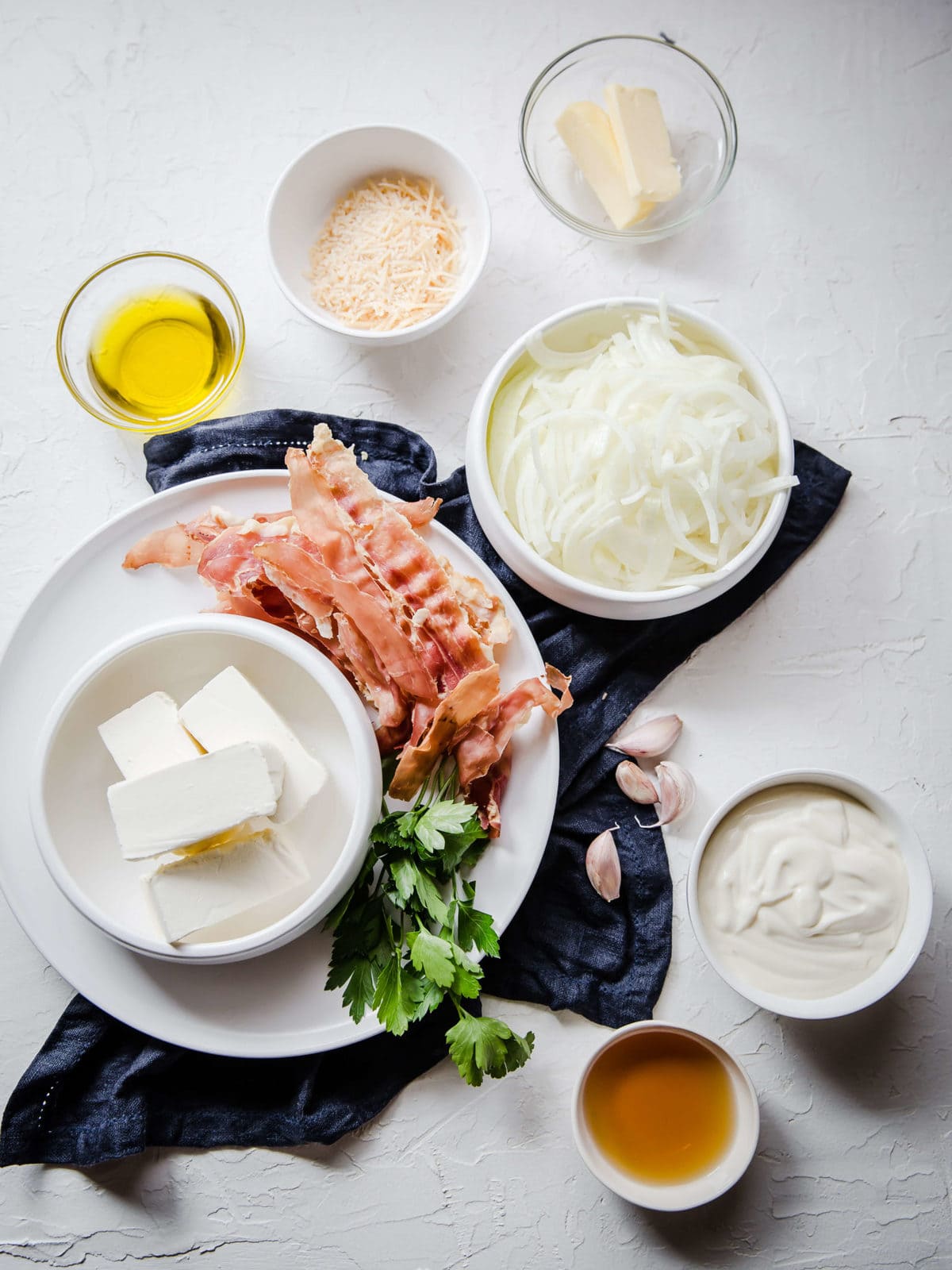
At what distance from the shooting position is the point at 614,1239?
1753 mm

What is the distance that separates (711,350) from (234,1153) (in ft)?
5.82

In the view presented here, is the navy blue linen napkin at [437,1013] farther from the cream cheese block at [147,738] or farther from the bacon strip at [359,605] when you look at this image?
the cream cheese block at [147,738]

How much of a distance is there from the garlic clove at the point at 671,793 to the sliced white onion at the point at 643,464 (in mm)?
362

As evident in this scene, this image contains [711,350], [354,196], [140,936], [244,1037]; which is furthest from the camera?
[354,196]

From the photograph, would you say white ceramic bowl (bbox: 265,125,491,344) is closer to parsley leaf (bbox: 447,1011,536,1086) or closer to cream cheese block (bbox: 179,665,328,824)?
cream cheese block (bbox: 179,665,328,824)

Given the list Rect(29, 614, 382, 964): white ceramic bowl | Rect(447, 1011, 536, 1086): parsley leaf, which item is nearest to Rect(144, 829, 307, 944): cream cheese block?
Rect(29, 614, 382, 964): white ceramic bowl

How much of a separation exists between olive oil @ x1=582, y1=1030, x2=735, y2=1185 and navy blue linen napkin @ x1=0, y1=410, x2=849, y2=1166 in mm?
118

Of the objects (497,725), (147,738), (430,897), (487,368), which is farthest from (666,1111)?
(487,368)

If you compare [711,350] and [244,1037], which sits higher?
[711,350]

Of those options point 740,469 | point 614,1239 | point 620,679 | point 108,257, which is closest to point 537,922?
point 620,679

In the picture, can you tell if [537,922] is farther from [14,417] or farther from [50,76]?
[50,76]

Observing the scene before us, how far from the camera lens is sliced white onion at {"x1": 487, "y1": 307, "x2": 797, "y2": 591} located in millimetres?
1609

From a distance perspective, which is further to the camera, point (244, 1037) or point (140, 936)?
point (244, 1037)

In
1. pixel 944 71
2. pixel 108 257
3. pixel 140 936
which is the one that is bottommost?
pixel 140 936
